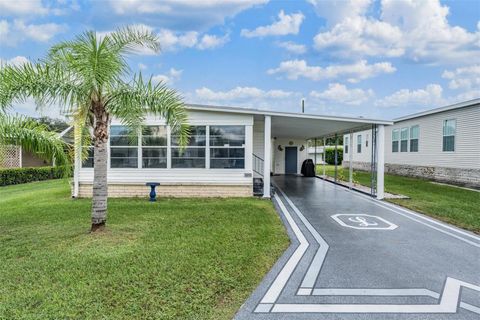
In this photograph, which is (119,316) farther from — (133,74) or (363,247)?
(133,74)

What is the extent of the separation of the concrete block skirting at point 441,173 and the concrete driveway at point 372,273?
29.4 feet

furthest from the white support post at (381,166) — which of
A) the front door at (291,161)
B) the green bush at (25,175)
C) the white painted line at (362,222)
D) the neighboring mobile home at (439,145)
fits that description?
the green bush at (25,175)

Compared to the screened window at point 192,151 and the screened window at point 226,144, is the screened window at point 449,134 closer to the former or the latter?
the screened window at point 226,144

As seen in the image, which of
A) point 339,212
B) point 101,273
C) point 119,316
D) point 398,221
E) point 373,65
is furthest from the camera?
point 373,65

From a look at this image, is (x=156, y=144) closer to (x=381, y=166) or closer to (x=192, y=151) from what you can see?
(x=192, y=151)

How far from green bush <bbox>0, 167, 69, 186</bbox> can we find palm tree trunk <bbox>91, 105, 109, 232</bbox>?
1155 centimetres

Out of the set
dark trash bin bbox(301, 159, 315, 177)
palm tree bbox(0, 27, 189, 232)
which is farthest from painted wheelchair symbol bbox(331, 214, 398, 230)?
dark trash bin bbox(301, 159, 315, 177)

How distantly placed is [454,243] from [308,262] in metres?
3.02

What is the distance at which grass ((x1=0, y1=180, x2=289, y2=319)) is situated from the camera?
3342 mm

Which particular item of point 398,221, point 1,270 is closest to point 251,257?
point 1,270

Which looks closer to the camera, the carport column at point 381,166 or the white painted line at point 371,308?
the white painted line at point 371,308

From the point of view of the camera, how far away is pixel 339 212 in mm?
8773

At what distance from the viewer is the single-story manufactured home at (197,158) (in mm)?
11008

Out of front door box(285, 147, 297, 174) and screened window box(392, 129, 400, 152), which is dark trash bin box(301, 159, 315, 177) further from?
screened window box(392, 129, 400, 152)
